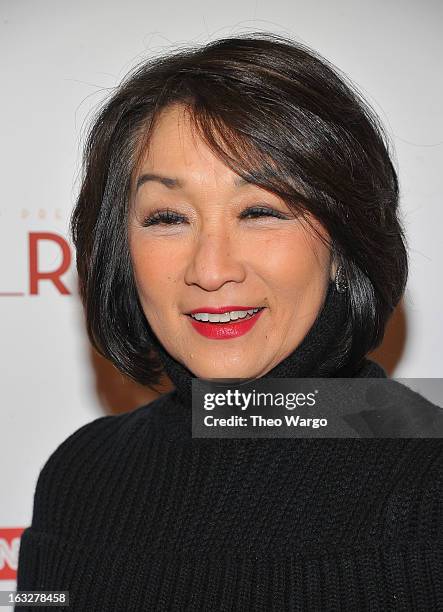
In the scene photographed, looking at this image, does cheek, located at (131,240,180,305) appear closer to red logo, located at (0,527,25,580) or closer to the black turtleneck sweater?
the black turtleneck sweater

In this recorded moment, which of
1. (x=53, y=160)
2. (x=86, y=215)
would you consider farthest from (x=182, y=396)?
(x=53, y=160)

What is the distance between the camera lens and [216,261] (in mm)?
1251

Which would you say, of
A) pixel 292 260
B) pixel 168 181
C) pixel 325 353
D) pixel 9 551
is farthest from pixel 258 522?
pixel 9 551

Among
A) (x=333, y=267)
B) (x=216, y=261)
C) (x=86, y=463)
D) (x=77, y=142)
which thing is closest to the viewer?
(x=216, y=261)

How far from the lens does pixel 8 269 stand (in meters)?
2.05

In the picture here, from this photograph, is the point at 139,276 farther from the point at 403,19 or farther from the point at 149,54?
the point at 403,19

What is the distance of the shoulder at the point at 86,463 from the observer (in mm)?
1570

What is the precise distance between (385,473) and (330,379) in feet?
0.58

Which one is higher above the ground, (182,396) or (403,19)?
(403,19)

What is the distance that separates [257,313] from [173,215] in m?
0.20

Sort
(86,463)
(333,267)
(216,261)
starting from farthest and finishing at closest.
Answer: (86,463)
(333,267)
(216,261)

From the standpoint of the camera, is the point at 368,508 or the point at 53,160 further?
the point at 53,160

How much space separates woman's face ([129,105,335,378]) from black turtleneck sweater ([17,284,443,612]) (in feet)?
0.28

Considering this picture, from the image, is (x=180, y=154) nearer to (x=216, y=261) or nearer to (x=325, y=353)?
(x=216, y=261)
